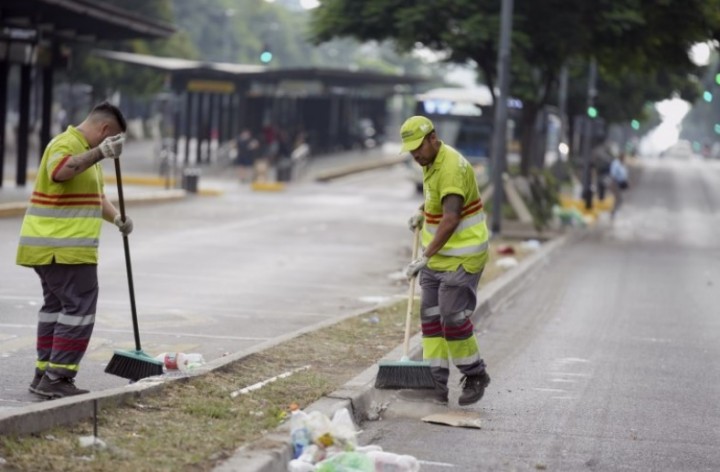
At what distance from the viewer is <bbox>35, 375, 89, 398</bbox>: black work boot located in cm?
876

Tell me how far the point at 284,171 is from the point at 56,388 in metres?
42.1

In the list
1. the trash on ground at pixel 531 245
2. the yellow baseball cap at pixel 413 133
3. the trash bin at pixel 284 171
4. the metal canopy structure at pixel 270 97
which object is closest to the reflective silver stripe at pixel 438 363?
Result: the yellow baseball cap at pixel 413 133

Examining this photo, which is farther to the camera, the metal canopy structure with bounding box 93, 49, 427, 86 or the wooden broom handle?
the metal canopy structure with bounding box 93, 49, 427, 86

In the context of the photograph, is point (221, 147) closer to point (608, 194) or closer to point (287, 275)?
point (608, 194)

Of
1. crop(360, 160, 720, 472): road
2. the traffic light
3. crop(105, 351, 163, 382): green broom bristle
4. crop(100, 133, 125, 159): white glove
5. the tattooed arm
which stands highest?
the traffic light

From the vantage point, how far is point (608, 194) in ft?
177

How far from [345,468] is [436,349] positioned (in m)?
2.81

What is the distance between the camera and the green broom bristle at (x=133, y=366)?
9.25m

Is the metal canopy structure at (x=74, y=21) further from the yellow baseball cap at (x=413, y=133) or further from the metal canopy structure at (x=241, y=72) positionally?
the yellow baseball cap at (x=413, y=133)

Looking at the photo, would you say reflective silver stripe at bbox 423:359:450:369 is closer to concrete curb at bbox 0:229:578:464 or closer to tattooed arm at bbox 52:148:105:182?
concrete curb at bbox 0:229:578:464

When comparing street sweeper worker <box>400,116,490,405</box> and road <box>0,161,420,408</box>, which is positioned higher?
street sweeper worker <box>400,116,490,405</box>

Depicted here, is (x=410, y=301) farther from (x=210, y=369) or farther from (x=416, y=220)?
(x=210, y=369)

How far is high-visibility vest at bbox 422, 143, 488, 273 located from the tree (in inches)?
803

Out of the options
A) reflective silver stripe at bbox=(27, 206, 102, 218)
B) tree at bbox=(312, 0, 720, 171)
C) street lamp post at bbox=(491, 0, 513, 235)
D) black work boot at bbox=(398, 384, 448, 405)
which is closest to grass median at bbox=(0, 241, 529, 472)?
A: black work boot at bbox=(398, 384, 448, 405)
